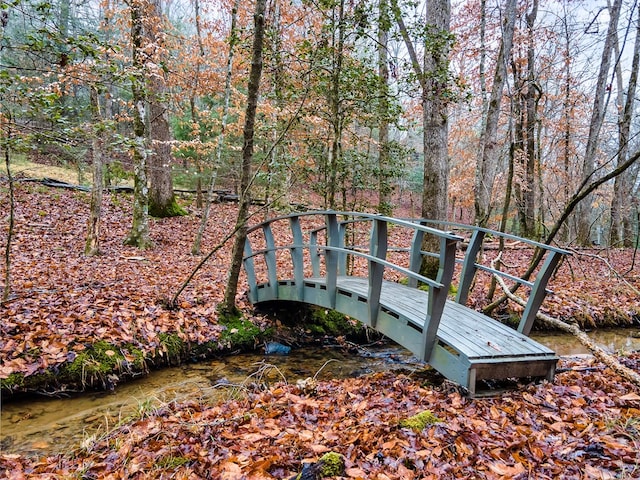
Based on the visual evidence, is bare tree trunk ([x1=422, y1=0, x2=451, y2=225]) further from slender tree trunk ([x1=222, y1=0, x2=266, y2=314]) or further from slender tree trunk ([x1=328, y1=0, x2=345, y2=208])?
slender tree trunk ([x1=222, y1=0, x2=266, y2=314])

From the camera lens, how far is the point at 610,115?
20703 millimetres

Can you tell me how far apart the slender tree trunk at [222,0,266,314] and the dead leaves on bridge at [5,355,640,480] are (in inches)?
110

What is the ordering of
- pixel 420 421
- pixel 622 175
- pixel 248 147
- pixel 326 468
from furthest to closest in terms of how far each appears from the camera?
pixel 622 175 < pixel 248 147 < pixel 420 421 < pixel 326 468

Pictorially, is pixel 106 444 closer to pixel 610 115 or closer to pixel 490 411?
pixel 490 411

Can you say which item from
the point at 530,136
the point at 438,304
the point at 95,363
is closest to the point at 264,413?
the point at 438,304

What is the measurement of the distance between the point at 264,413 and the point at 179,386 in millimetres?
2087

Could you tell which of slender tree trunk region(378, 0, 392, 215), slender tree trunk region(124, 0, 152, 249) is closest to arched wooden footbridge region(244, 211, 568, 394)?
slender tree trunk region(378, 0, 392, 215)

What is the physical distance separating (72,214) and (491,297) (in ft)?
39.6

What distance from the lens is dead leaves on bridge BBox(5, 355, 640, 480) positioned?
254cm

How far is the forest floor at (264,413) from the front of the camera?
2629 mm

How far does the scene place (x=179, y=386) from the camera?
5.25 m

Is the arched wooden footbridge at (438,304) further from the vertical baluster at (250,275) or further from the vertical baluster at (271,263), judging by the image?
the vertical baluster at (250,275)

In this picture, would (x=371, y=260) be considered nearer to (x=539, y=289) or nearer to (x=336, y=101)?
(x=539, y=289)

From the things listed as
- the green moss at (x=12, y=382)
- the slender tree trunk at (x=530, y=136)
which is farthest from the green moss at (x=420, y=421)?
the slender tree trunk at (x=530, y=136)
